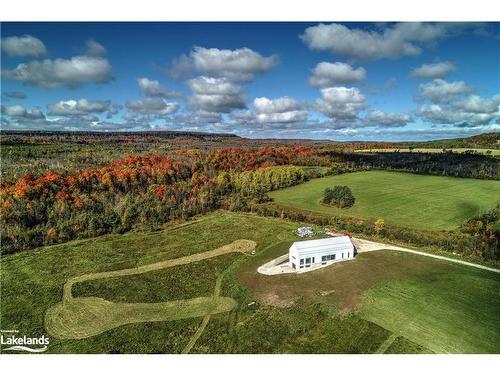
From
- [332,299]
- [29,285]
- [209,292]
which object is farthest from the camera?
[29,285]

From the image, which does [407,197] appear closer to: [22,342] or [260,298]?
[260,298]

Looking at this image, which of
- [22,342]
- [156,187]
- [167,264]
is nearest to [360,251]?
[167,264]

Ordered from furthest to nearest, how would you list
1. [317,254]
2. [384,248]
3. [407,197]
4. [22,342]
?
[407,197] → [384,248] → [317,254] → [22,342]

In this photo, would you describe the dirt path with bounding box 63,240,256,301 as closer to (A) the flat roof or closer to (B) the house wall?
(B) the house wall

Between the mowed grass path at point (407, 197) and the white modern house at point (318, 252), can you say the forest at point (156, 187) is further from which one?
the white modern house at point (318, 252)

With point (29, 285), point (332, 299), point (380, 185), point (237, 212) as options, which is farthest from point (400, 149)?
point (29, 285)

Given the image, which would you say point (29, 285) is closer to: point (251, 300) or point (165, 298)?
point (165, 298)
